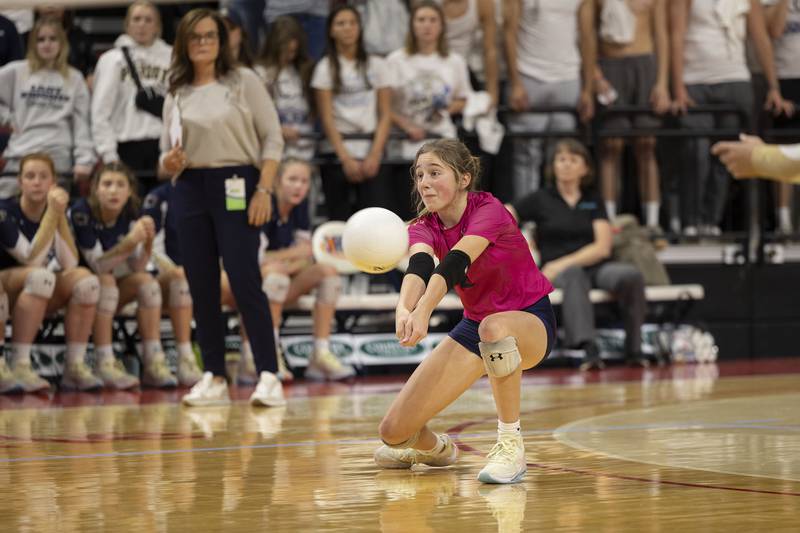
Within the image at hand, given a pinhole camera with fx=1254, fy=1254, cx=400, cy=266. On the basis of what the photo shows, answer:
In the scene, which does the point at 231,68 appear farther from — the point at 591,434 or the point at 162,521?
the point at 162,521

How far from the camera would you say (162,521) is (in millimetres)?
3531

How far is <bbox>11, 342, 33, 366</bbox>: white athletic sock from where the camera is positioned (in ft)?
27.0

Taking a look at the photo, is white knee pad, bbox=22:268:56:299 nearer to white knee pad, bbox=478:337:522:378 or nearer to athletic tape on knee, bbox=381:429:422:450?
athletic tape on knee, bbox=381:429:422:450

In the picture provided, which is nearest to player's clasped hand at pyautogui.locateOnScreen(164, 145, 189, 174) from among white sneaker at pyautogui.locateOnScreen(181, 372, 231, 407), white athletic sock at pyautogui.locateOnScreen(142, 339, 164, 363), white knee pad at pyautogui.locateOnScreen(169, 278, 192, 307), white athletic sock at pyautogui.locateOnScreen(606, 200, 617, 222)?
white sneaker at pyautogui.locateOnScreen(181, 372, 231, 407)

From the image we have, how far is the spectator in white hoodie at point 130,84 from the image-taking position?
9.12 meters

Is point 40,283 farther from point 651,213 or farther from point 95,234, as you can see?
point 651,213

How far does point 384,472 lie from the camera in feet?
14.8

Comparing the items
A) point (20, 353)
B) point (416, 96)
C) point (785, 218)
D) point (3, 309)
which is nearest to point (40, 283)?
point (3, 309)

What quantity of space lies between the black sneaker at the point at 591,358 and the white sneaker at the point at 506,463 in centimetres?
531

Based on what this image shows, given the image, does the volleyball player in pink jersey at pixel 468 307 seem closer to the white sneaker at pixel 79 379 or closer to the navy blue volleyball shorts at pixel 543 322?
the navy blue volleyball shorts at pixel 543 322

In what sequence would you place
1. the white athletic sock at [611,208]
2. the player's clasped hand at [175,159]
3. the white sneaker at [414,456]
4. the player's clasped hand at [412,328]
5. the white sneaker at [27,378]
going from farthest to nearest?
the white athletic sock at [611,208]
the white sneaker at [27,378]
the player's clasped hand at [175,159]
the white sneaker at [414,456]
the player's clasped hand at [412,328]

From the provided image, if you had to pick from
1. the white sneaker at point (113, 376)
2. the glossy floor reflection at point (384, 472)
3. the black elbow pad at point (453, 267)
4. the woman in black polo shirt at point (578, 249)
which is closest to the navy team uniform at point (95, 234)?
the white sneaker at point (113, 376)

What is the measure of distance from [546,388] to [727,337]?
3.51 metres

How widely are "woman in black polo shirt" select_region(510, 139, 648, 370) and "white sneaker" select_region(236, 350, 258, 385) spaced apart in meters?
2.38
